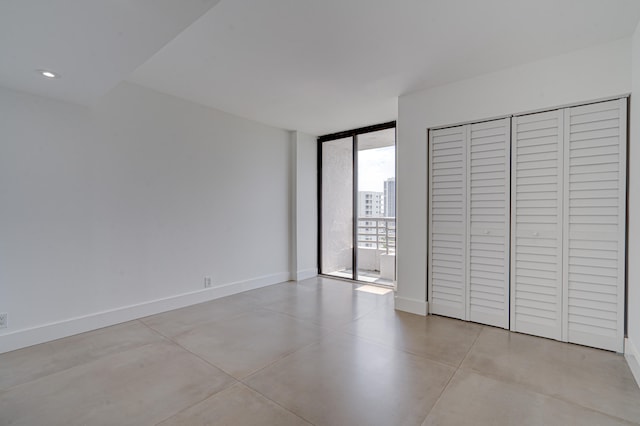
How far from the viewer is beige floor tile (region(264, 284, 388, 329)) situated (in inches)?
135

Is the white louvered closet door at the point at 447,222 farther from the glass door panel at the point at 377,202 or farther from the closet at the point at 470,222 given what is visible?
the glass door panel at the point at 377,202

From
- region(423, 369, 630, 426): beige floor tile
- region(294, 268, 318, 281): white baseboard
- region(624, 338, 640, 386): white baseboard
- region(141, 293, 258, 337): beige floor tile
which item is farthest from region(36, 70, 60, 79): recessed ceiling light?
region(624, 338, 640, 386): white baseboard

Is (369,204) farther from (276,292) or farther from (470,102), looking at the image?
(470,102)

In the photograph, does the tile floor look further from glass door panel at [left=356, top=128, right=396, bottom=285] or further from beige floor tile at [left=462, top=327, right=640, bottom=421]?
glass door panel at [left=356, top=128, right=396, bottom=285]

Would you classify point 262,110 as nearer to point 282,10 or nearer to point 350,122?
point 350,122

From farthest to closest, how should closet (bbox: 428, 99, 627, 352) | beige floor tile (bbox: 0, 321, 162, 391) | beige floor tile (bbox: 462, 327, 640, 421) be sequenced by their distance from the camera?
1. closet (bbox: 428, 99, 627, 352)
2. beige floor tile (bbox: 0, 321, 162, 391)
3. beige floor tile (bbox: 462, 327, 640, 421)

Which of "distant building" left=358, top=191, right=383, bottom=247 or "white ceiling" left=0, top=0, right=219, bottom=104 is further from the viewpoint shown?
"distant building" left=358, top=191, right=383, bottom=247

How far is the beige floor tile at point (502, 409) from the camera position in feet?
5.67

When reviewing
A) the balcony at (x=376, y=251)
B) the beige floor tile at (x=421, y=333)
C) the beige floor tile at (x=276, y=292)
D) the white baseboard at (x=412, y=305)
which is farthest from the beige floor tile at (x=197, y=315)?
the balcony at (x=376, y=251)

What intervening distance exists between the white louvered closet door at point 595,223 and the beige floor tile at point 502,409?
1.12 meters

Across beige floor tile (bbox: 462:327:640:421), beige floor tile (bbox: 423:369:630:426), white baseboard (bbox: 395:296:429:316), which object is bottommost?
beige floor tile (bbox: 423:369:630:426)

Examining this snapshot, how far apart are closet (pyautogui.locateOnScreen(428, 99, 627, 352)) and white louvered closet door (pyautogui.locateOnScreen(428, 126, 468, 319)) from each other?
11 millimetres

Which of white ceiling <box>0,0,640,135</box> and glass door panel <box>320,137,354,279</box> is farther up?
white ceiling <box>0,0,640,135</box>

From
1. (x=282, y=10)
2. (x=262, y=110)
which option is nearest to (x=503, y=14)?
(x=282, y=10)
